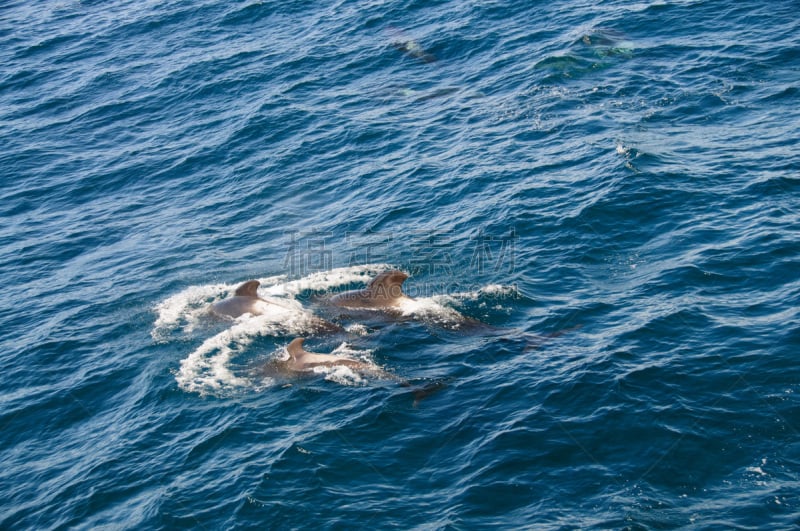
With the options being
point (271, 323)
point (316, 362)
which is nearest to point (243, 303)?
point (271, 323)

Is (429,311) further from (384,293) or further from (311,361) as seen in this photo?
(311,361)

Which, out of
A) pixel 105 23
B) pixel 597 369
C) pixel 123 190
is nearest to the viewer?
pixel 597 369

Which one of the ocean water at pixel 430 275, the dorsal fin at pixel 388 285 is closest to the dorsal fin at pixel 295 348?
the ocean water at pixel 430 275

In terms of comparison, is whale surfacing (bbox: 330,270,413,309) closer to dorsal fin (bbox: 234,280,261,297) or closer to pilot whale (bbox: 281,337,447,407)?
pilot whale (bbox: 281,337,447,407)

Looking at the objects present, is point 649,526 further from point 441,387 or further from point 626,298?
point 626,298

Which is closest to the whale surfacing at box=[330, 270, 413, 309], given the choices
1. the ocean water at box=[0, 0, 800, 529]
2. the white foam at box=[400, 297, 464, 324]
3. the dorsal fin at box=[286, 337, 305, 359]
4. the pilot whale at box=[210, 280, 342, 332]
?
the white foam at box=[400, 297, 464, 324]

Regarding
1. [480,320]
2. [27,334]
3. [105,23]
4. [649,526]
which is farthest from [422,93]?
[105,23]

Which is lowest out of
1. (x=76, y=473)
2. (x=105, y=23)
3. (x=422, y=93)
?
(x=76, y=473)
